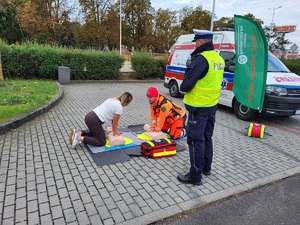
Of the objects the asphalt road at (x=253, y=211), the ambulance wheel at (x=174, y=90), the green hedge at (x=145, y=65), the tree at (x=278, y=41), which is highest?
the tree at (x=278, y=41)

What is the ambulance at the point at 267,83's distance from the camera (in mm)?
6391

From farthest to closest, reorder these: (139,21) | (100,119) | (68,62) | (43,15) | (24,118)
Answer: (139,21), (43,15), (68,62), (24,118), (100,119)

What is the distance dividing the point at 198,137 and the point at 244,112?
4.68 metres

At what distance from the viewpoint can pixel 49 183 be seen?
10.5 ft

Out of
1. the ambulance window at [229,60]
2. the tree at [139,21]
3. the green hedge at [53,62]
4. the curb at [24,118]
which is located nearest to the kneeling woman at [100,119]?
the curb at [24,118]

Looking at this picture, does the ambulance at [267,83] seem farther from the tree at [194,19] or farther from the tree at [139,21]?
the tree at [194,19]

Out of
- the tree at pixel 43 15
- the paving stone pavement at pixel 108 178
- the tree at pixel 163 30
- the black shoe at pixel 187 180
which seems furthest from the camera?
the tree at pixel 163 30

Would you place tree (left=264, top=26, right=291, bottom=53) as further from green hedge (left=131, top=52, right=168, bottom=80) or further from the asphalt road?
the asphalt road

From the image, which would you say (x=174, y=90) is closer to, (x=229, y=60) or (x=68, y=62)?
(x=229, y=60)

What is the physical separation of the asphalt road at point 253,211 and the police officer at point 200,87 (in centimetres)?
64

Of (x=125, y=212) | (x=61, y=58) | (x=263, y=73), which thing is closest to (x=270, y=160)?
(x=263, y=73)

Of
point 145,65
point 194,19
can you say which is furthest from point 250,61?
point 194,19

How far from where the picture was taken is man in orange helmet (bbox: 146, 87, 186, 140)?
4.83 m

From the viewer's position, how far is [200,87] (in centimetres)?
306
